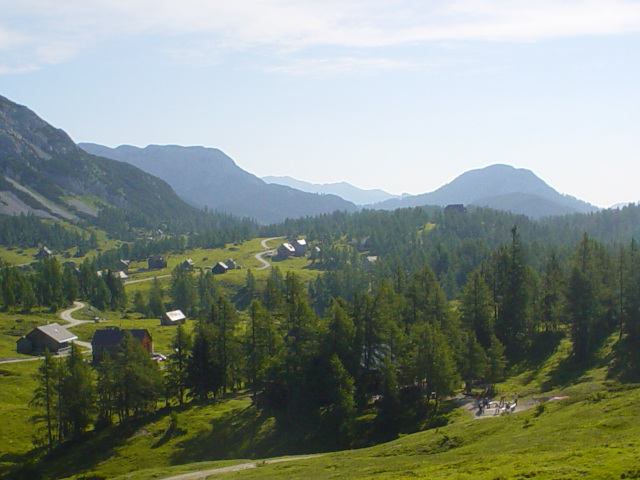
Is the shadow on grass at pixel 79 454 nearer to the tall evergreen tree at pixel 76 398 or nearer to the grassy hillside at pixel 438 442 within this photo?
the grassy hillside at pixel 438 442

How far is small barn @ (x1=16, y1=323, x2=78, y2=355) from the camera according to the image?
341 feet

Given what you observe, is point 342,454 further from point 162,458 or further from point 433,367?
point 162,458

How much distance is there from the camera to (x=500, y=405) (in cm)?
5881

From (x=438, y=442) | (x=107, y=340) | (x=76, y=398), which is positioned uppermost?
(x=438, y=442)

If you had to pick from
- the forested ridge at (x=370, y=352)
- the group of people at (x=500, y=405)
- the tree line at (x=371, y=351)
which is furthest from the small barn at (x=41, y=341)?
the group of people at (x=500, y=405)

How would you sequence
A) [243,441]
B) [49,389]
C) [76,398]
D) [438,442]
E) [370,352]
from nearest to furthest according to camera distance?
[438,442] < [243,441] < [49,389] < [76,398] < [370,352]

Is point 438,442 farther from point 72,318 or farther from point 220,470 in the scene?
point 72,318

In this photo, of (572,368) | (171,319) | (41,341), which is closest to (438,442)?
(572,368)

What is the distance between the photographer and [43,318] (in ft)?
414

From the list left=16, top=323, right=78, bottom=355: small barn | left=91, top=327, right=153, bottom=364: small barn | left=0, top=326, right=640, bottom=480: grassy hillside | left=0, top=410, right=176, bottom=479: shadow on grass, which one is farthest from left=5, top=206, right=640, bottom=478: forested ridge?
left=16, top=323, right=78, bottom=355: small barn

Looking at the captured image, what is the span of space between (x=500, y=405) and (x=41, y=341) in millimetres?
85301

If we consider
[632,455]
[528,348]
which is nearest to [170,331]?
[528,348]

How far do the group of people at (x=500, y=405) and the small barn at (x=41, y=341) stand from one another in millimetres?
80828

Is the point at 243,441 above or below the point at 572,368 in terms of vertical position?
below
